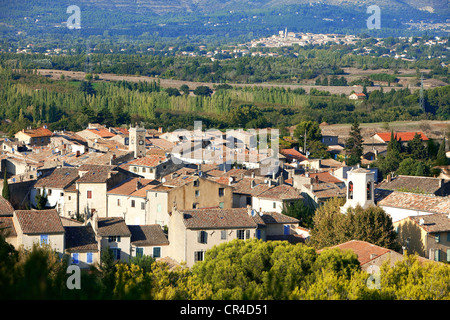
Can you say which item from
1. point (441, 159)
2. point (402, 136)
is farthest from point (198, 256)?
point (402, 136)

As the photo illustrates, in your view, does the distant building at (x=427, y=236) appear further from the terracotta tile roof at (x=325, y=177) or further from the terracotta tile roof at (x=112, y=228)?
the terracotta tile roof at (x=112, y=228)

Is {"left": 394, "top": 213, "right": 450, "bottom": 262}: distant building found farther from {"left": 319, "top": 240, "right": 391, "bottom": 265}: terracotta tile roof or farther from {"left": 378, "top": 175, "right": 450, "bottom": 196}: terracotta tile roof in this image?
{"left": 378, "top": 175, "right": 450, "bottom": 196}: terracotta tile roof

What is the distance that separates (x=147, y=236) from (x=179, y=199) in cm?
270

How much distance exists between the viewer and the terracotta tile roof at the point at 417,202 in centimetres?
2250

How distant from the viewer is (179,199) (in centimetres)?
2281

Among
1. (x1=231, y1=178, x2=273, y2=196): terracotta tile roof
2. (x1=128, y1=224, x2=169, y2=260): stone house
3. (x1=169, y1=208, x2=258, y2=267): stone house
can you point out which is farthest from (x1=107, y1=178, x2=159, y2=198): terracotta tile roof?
(x1=169, y1=208, x2=258, y2=267): stone house

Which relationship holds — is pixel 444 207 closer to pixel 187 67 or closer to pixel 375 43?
pixel 187 67

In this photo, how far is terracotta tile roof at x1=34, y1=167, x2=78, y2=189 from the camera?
26.7 m

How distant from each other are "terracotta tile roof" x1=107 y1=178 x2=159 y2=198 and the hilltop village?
59 mm

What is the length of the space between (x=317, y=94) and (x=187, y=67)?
30298 mm

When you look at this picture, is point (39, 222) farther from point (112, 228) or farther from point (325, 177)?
point (325, 177)

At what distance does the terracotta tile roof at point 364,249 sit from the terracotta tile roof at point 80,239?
19.3 feet

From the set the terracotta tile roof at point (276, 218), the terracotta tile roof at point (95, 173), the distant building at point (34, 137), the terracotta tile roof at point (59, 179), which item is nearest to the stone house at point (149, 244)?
the terracotta tile roof at point (276, 218)
